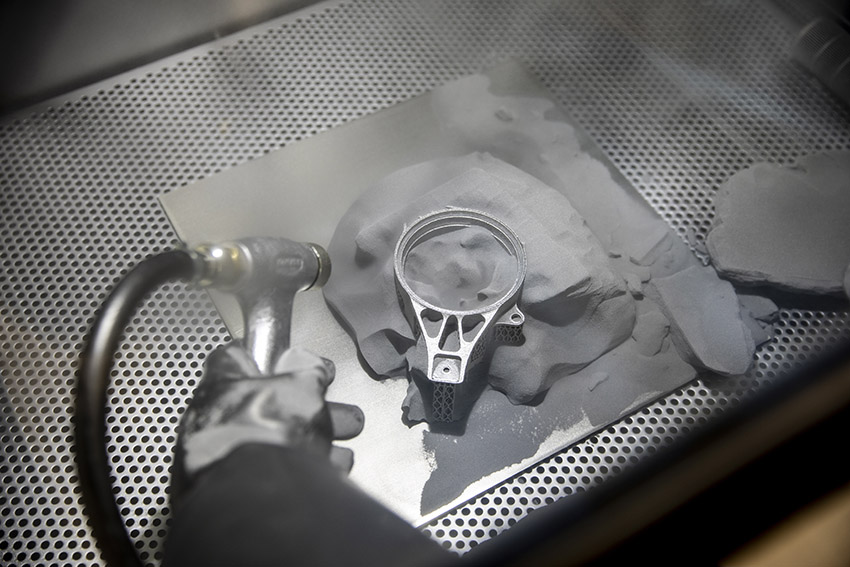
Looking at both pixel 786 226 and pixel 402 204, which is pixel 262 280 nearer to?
pixel 402 204

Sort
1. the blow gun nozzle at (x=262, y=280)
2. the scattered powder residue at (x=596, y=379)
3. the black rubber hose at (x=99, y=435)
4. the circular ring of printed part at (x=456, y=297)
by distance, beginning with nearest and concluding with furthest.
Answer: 1. the black rubber hose at (x=99, y=435)
2. the blow gun nozzle at (x=262, y=280)
3. the circular ring of printed part at (x=456, y=297)
4. the scattered powder residue at (x=596, y=379)

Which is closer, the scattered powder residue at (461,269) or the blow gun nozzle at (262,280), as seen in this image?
the blow gun nozzle at (262,280)

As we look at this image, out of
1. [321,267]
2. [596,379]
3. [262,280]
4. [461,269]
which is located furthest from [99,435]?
[596,379]

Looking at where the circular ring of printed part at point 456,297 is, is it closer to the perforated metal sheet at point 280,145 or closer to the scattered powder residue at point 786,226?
the perforated metal sheet at point 280,145

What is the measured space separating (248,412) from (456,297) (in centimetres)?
35

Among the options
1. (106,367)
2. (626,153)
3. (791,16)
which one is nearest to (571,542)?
(106,367)

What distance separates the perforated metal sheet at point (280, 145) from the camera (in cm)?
103

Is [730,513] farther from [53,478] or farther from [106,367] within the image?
[53,478]

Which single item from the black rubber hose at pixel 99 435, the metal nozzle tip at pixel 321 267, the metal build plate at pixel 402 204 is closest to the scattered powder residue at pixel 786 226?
the metal build plate at pixel 402 204

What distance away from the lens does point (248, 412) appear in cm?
76

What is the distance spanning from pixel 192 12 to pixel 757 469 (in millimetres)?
1216

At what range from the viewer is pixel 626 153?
4.23 ft

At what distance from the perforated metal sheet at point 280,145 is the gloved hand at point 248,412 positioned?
10.8 inches

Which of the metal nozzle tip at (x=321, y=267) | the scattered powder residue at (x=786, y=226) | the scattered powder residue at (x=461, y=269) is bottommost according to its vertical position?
the scattered powder residue at (x=786, y=226)
